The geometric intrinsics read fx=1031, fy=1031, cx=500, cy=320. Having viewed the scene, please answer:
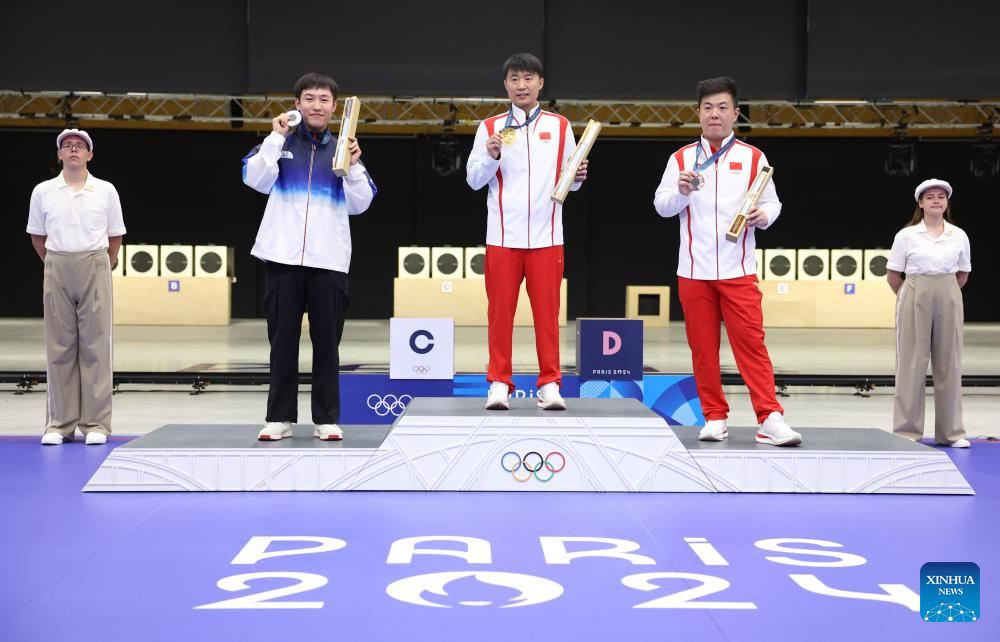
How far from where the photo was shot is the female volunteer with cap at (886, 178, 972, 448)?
5184 millimetres

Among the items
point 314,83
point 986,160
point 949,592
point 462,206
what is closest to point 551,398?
point 314,83

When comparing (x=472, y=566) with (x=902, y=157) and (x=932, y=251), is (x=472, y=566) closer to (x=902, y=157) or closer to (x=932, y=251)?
(x=932, y=251)

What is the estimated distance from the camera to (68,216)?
15.9 ft

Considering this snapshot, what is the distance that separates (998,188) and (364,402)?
15530 millimetres

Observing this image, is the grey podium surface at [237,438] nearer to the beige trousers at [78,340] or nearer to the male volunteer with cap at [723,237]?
the beige trousers at [78,340]

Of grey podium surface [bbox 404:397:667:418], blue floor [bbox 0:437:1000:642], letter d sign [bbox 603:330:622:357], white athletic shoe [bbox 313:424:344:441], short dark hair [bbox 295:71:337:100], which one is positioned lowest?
blue floor [bbox 0:437:1000:642]

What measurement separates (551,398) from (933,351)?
2287 millimetres

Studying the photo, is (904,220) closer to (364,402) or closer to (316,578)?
(364,402)

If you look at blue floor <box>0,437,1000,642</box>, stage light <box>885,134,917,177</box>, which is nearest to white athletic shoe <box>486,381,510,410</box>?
blue floor <box>0,437,1000,642</box>

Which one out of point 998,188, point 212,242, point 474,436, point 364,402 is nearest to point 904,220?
point 998,188

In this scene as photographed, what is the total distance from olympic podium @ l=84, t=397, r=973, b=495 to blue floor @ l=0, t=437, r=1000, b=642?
0.25 feet

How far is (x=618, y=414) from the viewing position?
4.10 metres

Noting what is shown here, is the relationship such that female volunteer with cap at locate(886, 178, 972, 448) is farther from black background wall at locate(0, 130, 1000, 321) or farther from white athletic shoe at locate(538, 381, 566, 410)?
black background wall at locate(0, 130, 1000, 321)

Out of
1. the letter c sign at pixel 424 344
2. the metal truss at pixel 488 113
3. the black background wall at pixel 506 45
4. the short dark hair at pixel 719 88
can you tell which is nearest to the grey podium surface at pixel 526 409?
the letter c sign at pixel 424 344
